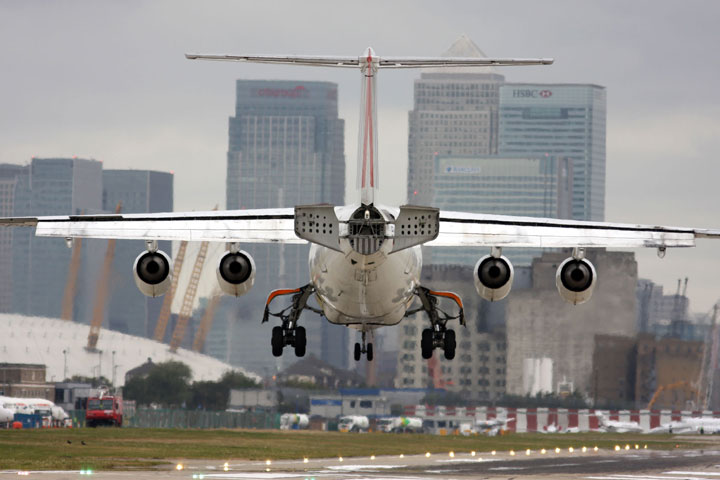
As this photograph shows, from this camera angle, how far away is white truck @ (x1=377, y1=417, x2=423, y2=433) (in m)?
127

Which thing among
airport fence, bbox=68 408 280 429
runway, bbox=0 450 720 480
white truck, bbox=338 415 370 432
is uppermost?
runway, bbox=0 450 720 480

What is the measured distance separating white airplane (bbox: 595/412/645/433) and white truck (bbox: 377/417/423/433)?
16.4 m

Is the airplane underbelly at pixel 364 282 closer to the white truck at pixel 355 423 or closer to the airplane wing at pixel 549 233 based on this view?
the airplane wing at pixel 549 233

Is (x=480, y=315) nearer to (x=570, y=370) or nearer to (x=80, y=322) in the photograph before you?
(x=570, y=370)

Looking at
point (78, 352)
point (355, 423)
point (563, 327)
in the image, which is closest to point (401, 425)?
point (355, 423)

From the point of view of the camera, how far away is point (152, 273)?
35625 mm

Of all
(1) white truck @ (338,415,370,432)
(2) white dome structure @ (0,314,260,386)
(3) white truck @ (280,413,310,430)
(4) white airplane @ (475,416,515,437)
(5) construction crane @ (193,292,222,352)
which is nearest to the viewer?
(3) white truck @ (280,413,310,430)

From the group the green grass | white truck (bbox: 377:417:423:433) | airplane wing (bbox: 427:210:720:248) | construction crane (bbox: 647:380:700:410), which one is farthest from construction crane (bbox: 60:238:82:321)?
airplane wing (bbox: 427:210:720:248)

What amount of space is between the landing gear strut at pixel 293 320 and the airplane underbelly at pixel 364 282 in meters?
0.53

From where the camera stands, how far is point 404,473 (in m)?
56.7

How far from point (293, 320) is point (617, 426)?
305ft

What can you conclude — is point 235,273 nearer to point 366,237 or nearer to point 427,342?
point 366,237

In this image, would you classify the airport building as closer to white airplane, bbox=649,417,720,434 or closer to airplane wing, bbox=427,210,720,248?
white airplane, bbox=649,417,720,434

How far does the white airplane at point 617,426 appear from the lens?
126 m
